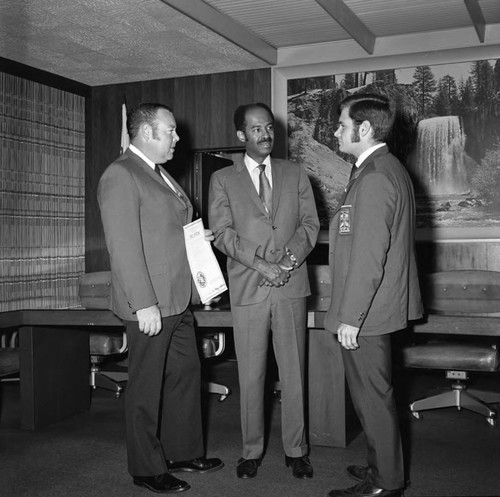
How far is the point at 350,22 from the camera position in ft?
19.5

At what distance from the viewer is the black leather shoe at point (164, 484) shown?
3043mm

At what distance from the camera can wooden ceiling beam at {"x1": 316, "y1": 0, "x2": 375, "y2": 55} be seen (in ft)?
18.0

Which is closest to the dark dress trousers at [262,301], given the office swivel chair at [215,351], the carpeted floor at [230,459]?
the carpeted floor at [230,459]

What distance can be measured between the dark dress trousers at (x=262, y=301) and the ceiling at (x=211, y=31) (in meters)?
2.41

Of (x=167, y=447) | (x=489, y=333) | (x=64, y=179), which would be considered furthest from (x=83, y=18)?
(x=489, y=333)

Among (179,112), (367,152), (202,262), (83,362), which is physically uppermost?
(179,112)

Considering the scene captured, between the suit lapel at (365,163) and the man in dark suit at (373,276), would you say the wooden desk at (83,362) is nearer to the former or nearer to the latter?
the man in dark suit at (373,276)

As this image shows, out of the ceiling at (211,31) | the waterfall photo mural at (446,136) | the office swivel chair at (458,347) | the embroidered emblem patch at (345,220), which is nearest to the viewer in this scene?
the embroidered emblem patch at (345,220)

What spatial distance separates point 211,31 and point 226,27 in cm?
16

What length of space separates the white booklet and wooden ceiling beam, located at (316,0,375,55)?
112 inches

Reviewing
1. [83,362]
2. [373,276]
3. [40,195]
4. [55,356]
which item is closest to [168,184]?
[373,276]

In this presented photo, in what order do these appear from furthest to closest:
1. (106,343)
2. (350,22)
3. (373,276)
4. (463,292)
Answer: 1. (350,22)
2. (106,343)
3. (463,292)
4. (373,276)

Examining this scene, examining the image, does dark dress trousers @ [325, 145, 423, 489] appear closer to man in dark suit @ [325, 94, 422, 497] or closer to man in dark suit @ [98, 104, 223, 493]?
man in dark suit @ [325, 94, 422, 497]

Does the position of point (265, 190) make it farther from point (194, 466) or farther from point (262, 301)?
point (194, 466)
